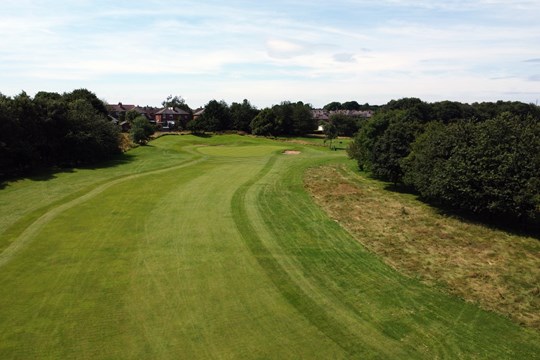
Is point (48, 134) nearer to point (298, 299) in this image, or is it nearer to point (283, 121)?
point (298, 299)

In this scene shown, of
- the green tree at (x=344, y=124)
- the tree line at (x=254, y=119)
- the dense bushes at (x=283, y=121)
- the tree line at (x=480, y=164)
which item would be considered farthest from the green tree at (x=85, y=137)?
the green tree at (x=344, y=124)

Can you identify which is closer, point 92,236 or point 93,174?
point 92,236

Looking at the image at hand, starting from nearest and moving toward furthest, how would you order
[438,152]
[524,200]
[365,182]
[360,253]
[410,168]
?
[360,253], [524,200], [438,152], [410,168], [365,182]

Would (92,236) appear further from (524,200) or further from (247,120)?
(247,120)

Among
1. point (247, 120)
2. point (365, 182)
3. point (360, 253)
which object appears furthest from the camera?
point (247, 120)

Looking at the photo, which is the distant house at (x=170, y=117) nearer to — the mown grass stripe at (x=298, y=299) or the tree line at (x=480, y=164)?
the tree line at (x=480, y=164)

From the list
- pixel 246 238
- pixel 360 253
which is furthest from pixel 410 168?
pixel 246 238
